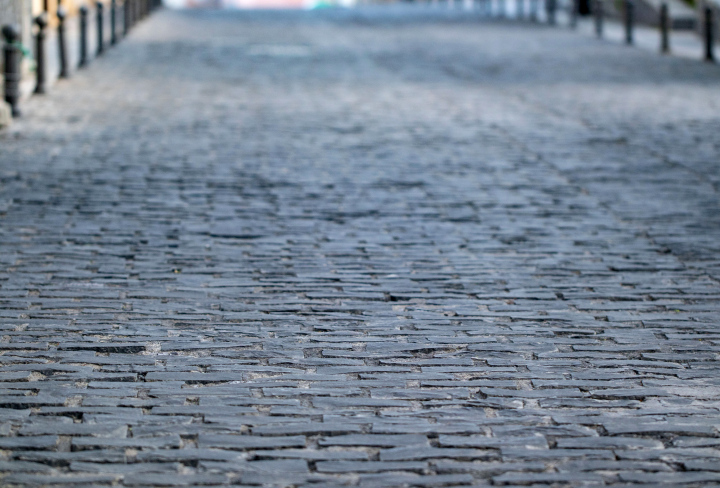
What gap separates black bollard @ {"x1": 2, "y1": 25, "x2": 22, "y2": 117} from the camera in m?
11.7

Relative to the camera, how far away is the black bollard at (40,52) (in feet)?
42.2

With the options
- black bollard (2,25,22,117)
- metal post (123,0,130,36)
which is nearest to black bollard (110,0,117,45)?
metal post (123,0,130,36)

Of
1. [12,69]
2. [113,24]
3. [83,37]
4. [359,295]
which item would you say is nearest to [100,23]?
[83,37]

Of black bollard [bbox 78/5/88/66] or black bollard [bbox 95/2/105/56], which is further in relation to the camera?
black bollard [bbox 95/2/105/56]

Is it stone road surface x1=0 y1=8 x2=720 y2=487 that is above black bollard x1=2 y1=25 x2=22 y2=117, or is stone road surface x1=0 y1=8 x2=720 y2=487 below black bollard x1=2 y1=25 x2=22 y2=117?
below

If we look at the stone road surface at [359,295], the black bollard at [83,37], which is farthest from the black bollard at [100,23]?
the stone road surface at [359,295]

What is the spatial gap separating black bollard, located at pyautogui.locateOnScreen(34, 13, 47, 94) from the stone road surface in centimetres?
60

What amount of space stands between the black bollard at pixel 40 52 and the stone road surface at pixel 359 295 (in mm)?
599

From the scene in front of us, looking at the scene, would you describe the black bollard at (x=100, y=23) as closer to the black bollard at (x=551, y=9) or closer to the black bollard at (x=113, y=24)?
the black bollard at (x=113, y=24)

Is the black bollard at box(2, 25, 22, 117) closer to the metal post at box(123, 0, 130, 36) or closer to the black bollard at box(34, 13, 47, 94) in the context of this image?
the black bollard at box(34, 13, 47, 94)

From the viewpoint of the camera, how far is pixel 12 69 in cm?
1184

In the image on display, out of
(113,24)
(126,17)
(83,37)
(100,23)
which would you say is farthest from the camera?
(126,17)

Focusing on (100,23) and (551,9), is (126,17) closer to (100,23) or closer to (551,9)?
(100,23)

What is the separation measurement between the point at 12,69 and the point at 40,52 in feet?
4.88
